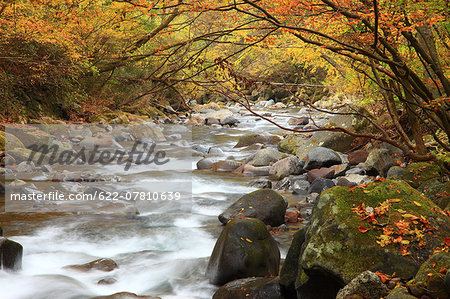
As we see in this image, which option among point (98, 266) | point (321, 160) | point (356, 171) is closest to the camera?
point (98, 266)

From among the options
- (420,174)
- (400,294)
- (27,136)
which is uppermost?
(400,294)

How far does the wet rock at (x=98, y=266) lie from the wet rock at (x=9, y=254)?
0.57 m

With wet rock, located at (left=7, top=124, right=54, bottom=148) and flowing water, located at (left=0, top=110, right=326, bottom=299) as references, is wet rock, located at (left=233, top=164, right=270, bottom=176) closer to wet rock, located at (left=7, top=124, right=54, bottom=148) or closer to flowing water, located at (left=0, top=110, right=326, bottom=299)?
flowing water, located at (left=0, top=110, right=326, bottom=299)

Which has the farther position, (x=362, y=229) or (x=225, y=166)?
(x=225, y=166)

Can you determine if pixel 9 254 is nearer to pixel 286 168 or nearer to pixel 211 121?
pixel 286 168

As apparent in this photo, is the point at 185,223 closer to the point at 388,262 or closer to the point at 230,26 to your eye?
the point at 230,26

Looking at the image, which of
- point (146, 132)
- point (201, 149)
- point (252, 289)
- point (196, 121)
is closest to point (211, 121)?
point (196, 121)

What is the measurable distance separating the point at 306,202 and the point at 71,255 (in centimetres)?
403

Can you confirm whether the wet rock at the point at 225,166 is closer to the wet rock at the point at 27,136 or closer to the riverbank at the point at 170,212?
the riverbank at the point at 170,212

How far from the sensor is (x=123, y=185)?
8336 mm

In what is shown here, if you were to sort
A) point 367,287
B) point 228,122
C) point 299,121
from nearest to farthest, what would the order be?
point 367,287 → point 299,121 → point 228,122

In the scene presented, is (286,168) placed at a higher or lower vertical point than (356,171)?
lower

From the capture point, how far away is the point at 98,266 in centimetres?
450

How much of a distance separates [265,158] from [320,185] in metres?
2.87
